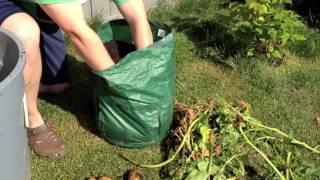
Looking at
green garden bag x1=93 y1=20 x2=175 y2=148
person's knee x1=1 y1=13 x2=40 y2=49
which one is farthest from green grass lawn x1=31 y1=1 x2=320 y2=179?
person's knee x1=1 y1=13 x2=40 y2=49

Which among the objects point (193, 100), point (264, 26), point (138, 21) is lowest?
point (193, 100)

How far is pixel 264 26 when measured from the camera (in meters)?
3.49

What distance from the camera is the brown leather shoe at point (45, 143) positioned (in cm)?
279

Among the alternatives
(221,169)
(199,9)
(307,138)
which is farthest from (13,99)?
(199,9)

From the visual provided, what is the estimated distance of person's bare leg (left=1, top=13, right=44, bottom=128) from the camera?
2.50 meters

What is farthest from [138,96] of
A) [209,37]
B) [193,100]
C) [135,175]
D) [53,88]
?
[209,37]

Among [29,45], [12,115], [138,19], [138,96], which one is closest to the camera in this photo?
[12,115]

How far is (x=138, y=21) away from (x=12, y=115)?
3.43 ft

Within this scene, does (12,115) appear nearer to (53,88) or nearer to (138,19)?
(138,19)

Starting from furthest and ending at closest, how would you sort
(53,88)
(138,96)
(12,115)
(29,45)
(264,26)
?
(264,26), (53,88), (138,96), (29,45), (12,115)

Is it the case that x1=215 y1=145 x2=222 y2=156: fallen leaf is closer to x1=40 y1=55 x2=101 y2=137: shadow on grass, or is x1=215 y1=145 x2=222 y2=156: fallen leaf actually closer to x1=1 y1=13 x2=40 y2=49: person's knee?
x1=40 y1=55 x2=101 y2=137: shadow on grass

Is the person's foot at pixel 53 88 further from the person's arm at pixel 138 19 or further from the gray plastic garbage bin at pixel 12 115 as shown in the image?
the gray plastic garbage bin at pixel 12 115

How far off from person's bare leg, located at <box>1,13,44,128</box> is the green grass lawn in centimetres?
30

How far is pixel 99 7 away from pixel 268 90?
1.31 meters
